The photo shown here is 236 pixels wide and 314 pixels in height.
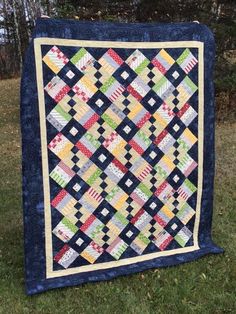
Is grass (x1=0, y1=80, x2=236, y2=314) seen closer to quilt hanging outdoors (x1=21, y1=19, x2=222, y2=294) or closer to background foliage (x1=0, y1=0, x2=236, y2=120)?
quilt hanging outdoors (x1=21, y1=19, x2=222, y2=294)

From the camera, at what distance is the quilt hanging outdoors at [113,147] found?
3.34 metres

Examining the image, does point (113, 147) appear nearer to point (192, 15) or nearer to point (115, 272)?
point (115, 272)

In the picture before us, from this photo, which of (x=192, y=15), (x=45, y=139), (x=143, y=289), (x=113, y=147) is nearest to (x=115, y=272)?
(x=143, y=289)

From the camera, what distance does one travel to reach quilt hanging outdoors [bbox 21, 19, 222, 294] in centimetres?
334

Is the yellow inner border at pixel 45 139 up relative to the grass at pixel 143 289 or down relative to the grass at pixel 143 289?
up

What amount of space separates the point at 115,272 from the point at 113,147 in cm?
103

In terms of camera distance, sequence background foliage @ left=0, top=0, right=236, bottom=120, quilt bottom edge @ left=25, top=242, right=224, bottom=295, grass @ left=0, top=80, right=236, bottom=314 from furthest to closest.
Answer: background foliage @ left=0, top=0, right=236, bottom=120, quilt bottom edge @ left=25, top=242, right=224, bottom=295, grass @ left=0, top=80, right=236, bottom=314

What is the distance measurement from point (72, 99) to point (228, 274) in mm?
1902

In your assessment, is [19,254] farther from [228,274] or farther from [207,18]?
[207,18]

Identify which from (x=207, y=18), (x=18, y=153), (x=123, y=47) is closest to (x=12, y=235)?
(x=123, y=47)

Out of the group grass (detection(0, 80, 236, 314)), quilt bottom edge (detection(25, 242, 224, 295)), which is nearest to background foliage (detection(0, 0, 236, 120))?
grass (detection(0, 80, 236, 314))

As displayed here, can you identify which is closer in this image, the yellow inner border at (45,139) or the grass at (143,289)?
the yellow inner border at (45,139)

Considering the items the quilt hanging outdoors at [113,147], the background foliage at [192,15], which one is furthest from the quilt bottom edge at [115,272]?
the background foliage at [192,15]

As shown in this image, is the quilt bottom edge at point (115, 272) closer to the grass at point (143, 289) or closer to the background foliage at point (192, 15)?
the grass at point (143, 289)
